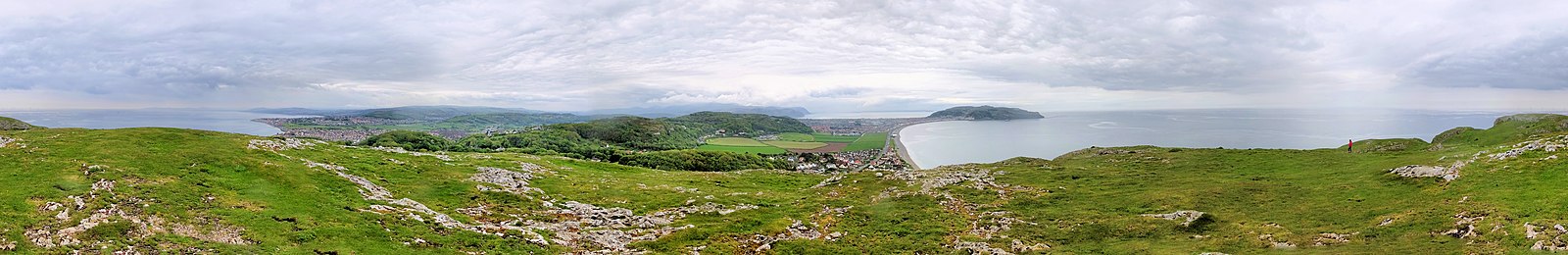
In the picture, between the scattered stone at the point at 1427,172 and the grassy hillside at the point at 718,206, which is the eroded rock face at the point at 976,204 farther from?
the scattered stone at the point at 1427,172

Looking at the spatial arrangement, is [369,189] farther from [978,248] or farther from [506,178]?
[978,248]

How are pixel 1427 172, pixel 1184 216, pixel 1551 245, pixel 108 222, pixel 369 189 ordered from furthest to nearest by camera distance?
pixel 369 189 < pixel 1427 172 < pixel 1184 216 < pixel 108 222 < pixel 1551 245

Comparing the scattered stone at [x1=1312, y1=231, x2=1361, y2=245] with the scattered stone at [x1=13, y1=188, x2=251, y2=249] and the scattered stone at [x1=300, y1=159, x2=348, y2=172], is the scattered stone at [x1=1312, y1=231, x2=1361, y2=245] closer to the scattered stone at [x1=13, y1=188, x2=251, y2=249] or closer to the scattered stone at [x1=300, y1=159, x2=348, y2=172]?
the scattered stone at [x1=13, y1=188, x2=251, y2=249]

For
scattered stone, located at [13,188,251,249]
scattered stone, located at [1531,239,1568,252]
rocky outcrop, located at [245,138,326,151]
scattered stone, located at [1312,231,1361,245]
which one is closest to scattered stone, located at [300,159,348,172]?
rocky outcrop, located at [245,138,326,151]

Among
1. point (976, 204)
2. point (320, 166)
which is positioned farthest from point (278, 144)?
point (976, 204)

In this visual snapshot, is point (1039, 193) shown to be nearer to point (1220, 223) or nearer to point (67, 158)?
point (1220, 223)

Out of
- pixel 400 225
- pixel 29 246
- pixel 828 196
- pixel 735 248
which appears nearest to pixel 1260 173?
pixel 828 196
